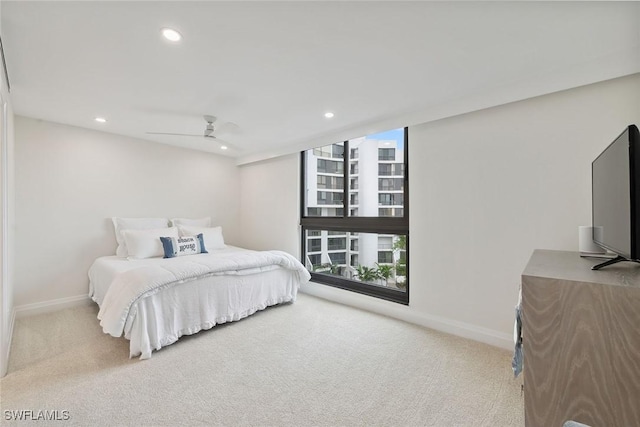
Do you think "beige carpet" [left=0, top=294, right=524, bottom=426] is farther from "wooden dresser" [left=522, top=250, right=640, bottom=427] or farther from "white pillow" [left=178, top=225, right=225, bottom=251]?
"white pillow" [left=178, top=225, right=225, bottom=251]

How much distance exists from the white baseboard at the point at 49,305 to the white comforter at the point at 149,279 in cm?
137

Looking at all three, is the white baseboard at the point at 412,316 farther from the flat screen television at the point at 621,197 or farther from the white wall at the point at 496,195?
the flat screen television at the point at 621,197

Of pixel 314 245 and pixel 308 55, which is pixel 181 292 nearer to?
pixel 314 245

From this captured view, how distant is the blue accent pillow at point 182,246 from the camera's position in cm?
337

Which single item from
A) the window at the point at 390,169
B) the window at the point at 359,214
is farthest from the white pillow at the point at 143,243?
the window at the point at 390,169

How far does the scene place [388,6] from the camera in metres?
1.41

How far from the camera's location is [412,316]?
9.55 feet

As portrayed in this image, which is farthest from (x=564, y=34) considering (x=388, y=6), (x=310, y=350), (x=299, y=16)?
(x=310, y=350)

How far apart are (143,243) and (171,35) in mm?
2582

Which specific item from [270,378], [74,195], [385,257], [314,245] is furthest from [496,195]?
[74,195]

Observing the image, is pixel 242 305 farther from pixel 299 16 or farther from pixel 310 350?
pixel 299 16

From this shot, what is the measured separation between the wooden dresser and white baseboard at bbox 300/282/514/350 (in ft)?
4.73

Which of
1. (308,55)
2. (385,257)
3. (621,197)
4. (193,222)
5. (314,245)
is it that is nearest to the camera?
(621,197)

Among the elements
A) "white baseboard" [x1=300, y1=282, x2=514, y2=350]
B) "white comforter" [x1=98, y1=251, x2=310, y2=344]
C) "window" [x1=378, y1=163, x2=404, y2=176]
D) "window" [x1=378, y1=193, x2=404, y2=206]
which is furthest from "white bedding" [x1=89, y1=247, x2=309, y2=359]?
"window" [x1=378, y1=163, x2=404, y2=176]
